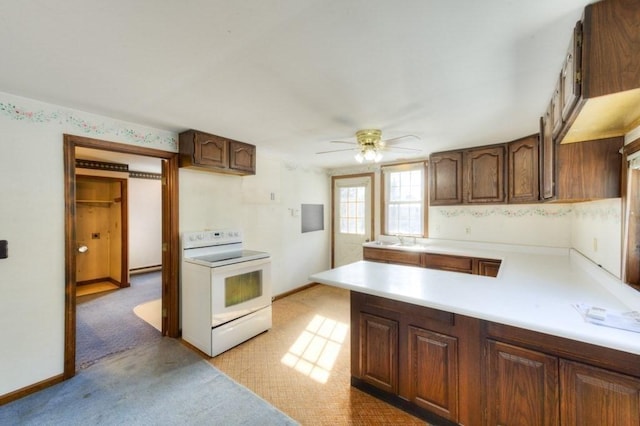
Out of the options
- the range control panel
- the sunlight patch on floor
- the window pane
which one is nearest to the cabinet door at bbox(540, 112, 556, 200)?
the window pane

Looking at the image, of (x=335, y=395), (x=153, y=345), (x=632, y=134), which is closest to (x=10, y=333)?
(x=153, y=345)

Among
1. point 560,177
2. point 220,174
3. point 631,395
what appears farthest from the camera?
point 220,174

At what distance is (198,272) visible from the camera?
2.76m

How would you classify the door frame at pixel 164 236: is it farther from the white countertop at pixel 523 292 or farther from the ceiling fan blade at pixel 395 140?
the ceiling fan blade at pixel 395 140

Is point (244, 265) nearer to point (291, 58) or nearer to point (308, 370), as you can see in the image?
point (308, 370)

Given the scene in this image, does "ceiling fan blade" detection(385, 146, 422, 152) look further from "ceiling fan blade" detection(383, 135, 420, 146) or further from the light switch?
the light switch

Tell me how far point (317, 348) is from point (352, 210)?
2.84m

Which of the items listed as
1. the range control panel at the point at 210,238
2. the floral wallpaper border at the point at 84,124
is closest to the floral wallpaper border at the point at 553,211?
the range control panel at the point at 210,238

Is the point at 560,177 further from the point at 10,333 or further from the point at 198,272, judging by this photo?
the point at 10,333

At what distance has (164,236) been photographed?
2.98m

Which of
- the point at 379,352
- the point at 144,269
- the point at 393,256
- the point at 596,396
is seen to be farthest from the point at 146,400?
the point at 144,269

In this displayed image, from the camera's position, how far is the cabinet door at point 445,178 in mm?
3660

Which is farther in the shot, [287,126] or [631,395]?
[287,126]

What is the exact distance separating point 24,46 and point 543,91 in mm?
3097
